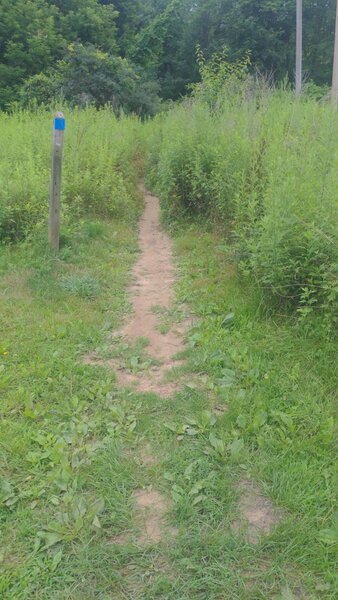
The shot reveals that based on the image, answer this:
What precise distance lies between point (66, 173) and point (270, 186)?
3.78 meters

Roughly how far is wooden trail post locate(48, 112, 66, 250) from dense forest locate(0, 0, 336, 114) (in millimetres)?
9564

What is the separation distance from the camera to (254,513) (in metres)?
2.13

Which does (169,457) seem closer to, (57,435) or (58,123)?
(57,435)

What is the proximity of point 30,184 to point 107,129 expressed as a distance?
3733 millimetres

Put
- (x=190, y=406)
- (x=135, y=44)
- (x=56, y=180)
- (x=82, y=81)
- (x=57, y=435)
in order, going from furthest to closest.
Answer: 1. (x=135, y=44)
2. (x=82, y=81)
3. (x=56, y=180)
4. (x=190, y=406)
5. (x=57, y=435)

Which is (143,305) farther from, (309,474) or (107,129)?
(107,129)

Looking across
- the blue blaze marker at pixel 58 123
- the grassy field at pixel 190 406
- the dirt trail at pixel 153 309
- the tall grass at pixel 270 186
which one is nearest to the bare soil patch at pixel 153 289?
the dirt trail at pixel 153 309

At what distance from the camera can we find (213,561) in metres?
1.89

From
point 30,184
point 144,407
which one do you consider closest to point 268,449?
point 144,407

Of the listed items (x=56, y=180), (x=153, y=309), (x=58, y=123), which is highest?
(x=58, y=123)

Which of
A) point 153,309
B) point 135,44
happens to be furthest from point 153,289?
point 135,44

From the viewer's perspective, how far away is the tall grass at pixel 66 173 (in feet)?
18.2

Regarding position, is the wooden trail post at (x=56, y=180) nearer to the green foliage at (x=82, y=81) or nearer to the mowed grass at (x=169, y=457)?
the mowed grass at (x=169, y=457)

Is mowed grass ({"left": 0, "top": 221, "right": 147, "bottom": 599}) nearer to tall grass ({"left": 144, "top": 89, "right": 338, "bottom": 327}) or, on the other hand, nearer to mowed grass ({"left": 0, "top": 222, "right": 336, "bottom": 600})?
mowed grass ({"left": 0, "top": 222, "right": 336, "bottom": 600})
